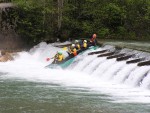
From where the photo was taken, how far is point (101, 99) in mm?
13633

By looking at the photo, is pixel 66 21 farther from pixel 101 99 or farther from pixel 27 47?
pixel 101 99

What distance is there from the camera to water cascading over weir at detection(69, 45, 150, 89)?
627 inches

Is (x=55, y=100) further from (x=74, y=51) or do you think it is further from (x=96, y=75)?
(x=74, y=51)

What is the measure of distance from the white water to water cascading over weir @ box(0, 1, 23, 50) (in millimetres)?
2418

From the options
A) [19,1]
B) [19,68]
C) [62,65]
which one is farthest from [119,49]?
[19,1]

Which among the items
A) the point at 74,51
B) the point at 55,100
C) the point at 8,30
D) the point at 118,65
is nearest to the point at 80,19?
the point at 8,30

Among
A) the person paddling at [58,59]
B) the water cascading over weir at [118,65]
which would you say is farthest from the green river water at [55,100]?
the person paddling at [58,59]

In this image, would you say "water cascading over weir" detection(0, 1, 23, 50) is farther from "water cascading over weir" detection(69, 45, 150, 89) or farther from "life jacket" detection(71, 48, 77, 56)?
"water cascading over weir" detection(69, 45, 150, 89)

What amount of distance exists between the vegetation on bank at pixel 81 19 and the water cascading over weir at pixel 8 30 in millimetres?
340

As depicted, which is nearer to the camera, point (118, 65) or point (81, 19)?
point (118, 65)

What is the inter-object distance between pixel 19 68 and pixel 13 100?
8016 millimetres

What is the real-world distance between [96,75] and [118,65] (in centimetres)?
107

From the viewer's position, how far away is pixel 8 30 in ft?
87.3

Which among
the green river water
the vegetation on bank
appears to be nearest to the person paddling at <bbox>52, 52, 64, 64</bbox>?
the green river water
